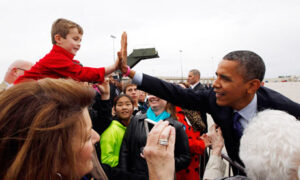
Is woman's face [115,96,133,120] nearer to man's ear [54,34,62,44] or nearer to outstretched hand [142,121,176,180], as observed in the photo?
man's ear [54,34,62,44]

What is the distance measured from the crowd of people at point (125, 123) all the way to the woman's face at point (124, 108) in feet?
0.05

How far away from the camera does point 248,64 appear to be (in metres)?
1.88

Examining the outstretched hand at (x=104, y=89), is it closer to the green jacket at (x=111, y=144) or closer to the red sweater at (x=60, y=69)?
the red sweater at (x=60, y=69)

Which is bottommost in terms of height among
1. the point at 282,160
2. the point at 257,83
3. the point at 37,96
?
the point at 282,160

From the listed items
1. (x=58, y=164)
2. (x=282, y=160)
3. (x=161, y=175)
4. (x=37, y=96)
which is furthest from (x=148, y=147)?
(x=282, y=160)

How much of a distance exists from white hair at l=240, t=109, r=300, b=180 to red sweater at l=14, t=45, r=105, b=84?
4.55 ft

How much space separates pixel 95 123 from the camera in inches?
92.3

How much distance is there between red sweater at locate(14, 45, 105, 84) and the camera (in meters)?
1.71

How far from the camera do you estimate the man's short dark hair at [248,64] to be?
6.13 feet

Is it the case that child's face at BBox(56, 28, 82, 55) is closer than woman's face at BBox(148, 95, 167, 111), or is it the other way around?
child's face at BBox(56, 28, 82, 55)

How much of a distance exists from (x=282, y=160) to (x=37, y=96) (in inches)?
47.3

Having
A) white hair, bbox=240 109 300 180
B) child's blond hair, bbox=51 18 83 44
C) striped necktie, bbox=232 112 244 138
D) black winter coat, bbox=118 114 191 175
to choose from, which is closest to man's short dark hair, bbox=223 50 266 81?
striped necktie, bbox=232 112 244 138

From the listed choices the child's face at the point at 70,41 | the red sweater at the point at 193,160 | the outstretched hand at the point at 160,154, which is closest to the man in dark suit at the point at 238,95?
the child's face at the point at 70,41

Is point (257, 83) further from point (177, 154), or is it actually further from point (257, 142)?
point (177, 154)
